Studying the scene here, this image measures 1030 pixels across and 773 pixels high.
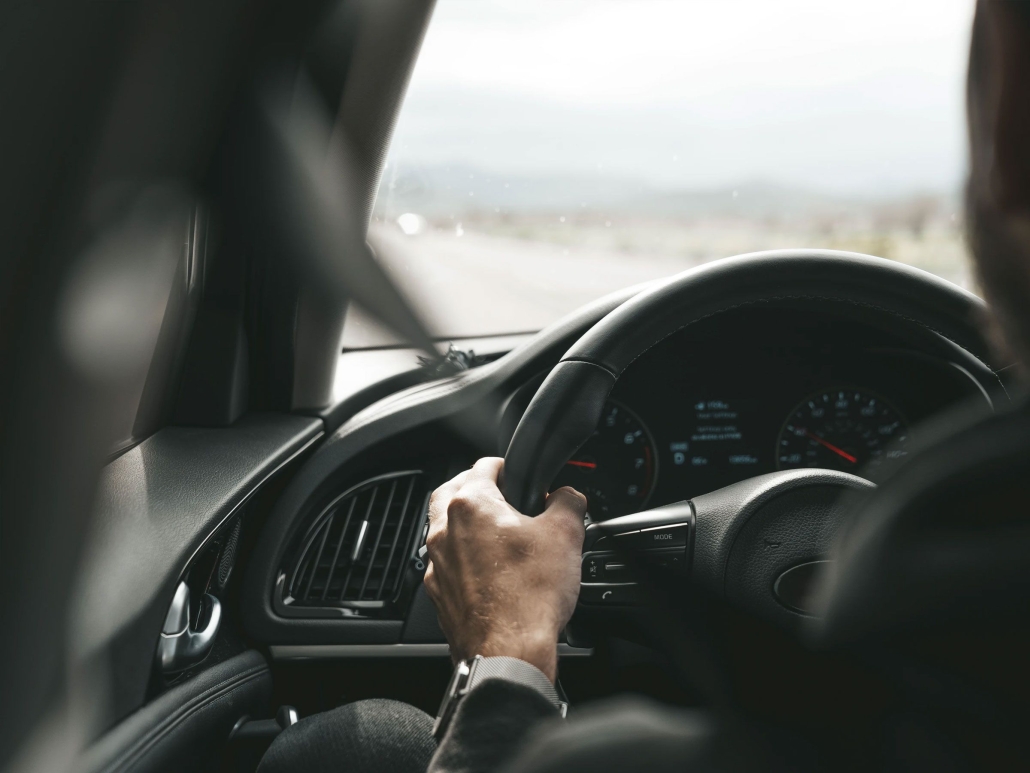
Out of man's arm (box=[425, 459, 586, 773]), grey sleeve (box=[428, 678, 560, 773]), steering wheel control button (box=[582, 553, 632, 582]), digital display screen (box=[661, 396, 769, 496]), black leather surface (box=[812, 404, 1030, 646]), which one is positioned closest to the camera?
black leather surface (box=[812, 404, 1030, 646])

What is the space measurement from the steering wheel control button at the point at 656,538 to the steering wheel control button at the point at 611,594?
15cm

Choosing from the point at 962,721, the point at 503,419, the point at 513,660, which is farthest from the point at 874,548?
the point at 503,419

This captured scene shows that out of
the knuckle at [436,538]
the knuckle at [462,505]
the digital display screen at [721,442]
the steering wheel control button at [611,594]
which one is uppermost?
the knuckle at [462,505]

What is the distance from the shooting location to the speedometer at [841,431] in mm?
2027

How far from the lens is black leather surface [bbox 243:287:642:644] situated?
6.35 ft

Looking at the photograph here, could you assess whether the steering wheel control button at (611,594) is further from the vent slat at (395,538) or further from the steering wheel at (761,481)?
the vent slat at (395,538)

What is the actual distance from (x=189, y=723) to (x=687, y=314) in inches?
41.5

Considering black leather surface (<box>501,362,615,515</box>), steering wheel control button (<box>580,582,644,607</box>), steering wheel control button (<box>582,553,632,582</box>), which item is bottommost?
steering wheel control button (<box>580,582,644,607</box>)

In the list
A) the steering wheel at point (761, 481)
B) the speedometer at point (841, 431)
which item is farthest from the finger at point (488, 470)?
the speedometer at point (841, 431)

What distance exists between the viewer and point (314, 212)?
5.77 ft

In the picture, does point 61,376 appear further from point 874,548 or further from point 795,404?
point 795,404

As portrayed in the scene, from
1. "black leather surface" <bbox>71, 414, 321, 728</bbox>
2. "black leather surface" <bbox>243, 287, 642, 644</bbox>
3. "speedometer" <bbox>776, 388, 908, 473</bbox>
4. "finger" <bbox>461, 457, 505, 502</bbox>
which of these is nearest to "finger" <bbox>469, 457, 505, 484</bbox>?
"finger" <bbox>461, 457, 505, 502</bbox>

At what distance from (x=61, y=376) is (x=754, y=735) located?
847mm

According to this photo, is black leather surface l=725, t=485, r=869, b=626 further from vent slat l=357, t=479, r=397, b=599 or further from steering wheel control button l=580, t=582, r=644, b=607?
vent slat l=357, t=479, r=397, b=599
